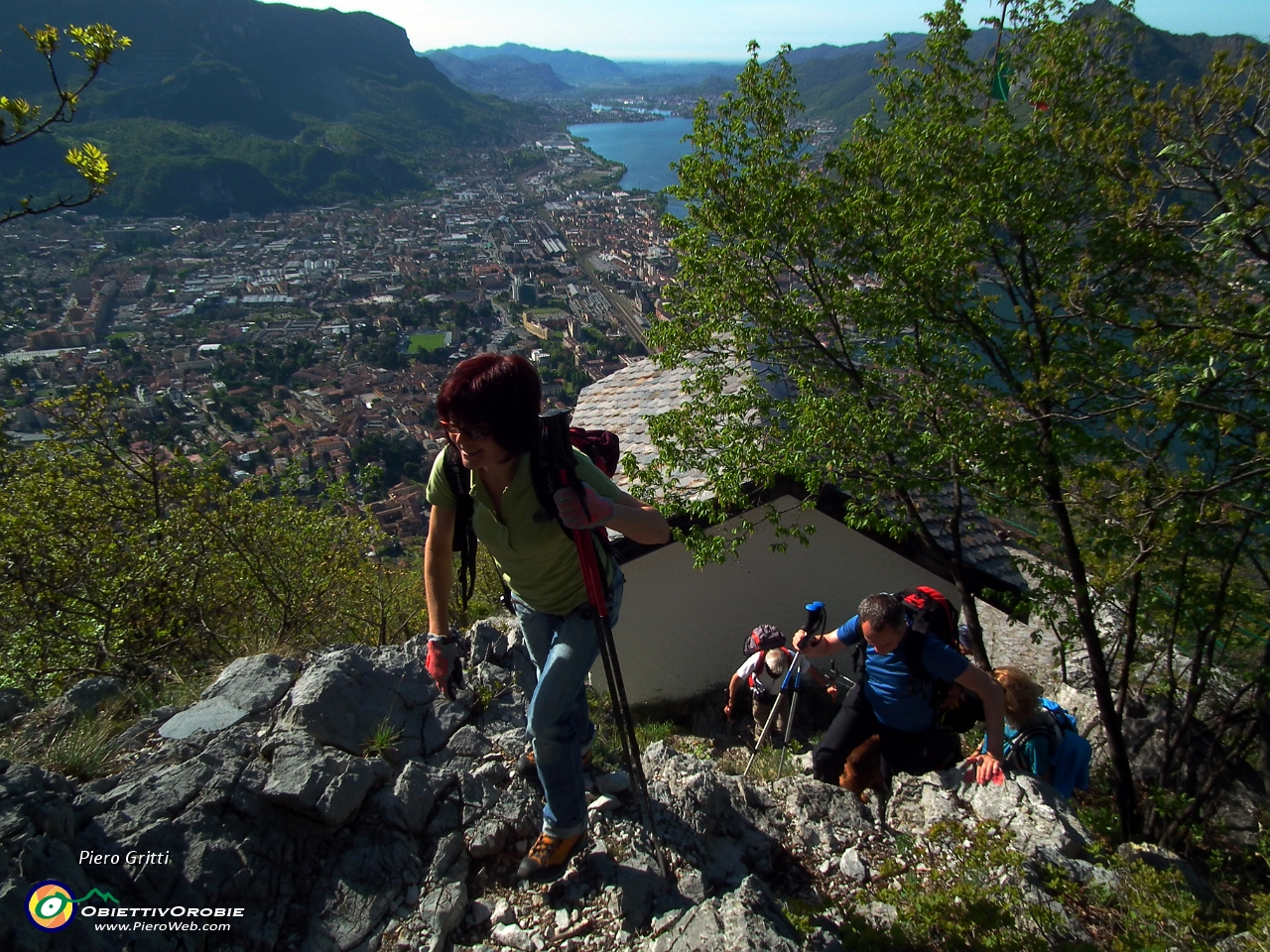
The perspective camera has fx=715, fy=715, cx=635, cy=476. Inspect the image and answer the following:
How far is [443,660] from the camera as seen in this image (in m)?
2.95

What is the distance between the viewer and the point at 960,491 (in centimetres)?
630

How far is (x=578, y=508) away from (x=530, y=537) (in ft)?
1.07

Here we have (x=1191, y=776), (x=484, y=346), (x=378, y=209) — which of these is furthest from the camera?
(x=378, y=209)

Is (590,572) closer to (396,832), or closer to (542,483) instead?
(542,483)

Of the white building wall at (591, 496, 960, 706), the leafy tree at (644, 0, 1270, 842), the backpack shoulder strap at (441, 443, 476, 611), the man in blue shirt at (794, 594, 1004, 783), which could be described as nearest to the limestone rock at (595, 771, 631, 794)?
the man in blue shirt at (794, 594, 1004, 783)

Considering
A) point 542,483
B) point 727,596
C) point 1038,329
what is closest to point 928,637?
point 542,483

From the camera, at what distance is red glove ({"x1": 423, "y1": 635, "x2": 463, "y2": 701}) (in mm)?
2949

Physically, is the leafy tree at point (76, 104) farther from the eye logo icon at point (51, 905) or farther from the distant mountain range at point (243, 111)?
the distant mountain range at point (243, 111)

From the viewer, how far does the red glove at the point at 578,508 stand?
2549 mm

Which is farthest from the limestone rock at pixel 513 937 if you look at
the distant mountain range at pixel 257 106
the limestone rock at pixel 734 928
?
the distant mountain range at pixel 257 106

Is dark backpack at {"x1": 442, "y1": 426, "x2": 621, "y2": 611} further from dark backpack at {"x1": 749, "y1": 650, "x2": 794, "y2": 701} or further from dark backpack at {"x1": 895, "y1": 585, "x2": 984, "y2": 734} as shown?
dark backpack at {"x1": 749, "y1": 650, "x2": 794, "y2": 701}

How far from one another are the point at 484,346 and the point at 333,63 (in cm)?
12158

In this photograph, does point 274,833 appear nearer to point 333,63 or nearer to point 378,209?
point 378,209

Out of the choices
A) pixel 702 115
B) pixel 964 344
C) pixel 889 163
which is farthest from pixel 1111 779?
pixel 702 115
